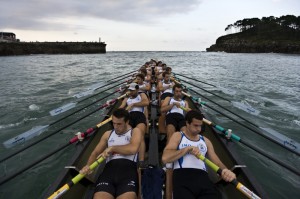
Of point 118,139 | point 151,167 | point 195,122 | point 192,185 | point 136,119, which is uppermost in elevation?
point 195,122

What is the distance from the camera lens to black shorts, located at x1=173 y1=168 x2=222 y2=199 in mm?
3803

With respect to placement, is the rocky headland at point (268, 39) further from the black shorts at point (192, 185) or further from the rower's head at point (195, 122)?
the black shorts at point (192, 185)

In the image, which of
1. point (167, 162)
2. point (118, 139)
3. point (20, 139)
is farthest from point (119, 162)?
point (20, 139)

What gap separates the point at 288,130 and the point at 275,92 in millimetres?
10000

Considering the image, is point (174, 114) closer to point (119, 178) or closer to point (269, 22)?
point (119, 178)

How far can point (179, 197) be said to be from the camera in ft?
12.4

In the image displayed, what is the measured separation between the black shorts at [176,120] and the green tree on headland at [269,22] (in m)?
150

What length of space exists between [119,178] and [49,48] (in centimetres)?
12409

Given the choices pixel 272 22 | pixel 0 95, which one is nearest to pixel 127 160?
pixel 0 95

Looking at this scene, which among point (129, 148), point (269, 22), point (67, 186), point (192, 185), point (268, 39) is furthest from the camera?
point (269, 22)

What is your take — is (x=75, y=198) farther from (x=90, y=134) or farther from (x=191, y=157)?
(x=191, y=157)

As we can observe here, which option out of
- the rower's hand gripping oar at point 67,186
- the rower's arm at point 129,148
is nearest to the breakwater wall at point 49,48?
the rower's arm at point 129,148

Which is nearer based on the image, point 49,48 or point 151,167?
point 151,167

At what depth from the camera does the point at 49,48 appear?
112625mm
